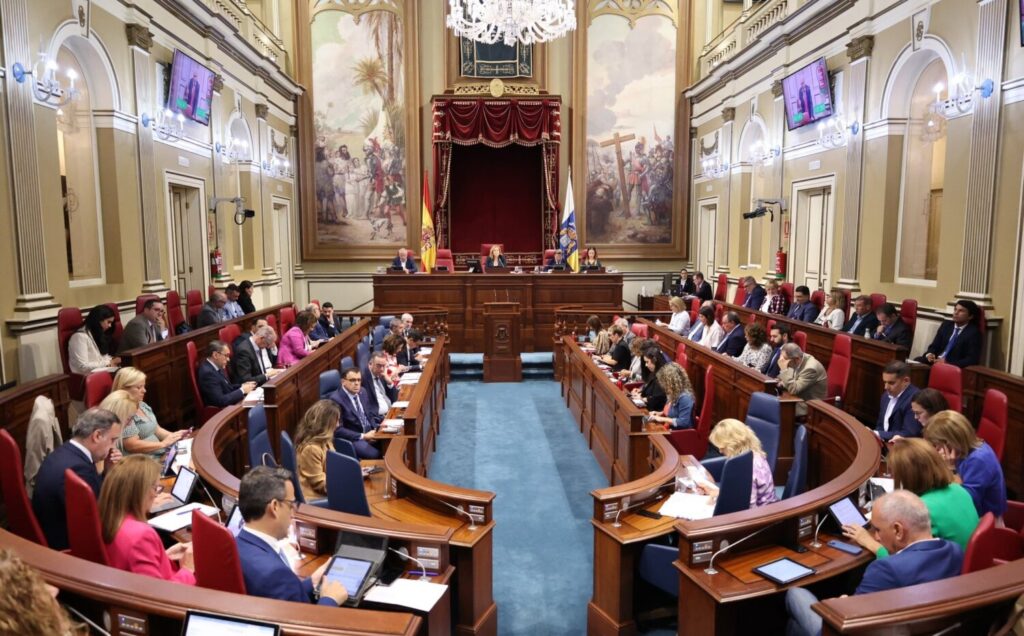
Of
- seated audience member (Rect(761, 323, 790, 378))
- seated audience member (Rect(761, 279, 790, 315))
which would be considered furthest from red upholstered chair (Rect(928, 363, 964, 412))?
seated audience member (Rect(761, 279, 790, 315))

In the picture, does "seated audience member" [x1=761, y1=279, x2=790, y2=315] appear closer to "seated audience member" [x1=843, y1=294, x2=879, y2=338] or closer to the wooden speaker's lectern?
"seated audience member" [x1=843, y1=294, x2=879, y2=338]

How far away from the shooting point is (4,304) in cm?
616

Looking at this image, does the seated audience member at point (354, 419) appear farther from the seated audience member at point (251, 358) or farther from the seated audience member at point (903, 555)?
the seated audience member at point (903, 555)

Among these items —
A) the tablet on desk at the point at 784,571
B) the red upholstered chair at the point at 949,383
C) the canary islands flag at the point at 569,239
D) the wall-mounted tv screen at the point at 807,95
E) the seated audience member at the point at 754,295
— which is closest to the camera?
the tablet on desk at the point at 784,571

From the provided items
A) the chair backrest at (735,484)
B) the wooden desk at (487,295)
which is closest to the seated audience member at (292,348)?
the wooden desk at (487,295)

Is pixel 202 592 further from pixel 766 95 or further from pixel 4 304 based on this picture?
pixel 766 95

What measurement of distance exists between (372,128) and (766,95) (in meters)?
8.44

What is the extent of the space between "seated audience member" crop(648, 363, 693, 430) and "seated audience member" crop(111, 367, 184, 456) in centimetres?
366

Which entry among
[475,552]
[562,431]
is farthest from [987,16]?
[475,552]

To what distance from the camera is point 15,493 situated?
3.17 m

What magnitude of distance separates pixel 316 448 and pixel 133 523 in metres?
1.39

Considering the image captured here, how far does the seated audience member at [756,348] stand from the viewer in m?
6.75

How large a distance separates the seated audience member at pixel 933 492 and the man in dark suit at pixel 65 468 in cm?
354

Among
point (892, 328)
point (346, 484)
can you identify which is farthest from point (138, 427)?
point (892, 328)
